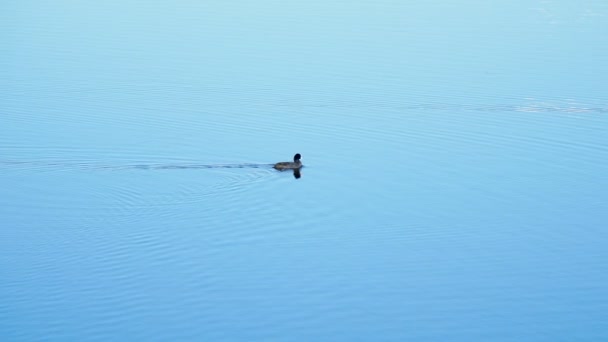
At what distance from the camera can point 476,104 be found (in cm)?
2519

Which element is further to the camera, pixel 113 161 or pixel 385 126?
pixel 385 126

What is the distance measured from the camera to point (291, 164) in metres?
20.4

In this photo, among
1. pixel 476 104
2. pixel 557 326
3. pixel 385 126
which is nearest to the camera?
pixel 557 326

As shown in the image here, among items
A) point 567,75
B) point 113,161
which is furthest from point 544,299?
point 567,75

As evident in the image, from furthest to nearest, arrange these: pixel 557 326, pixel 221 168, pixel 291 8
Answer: pixel 291 8, pixel 221 168, pixel 557 326

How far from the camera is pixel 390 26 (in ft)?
108

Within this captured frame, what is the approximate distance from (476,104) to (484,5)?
12.1 m

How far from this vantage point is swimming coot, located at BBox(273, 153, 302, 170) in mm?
20297

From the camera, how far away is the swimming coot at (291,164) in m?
20.3

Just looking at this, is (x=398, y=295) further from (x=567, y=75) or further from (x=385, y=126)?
(x=567, y=75)

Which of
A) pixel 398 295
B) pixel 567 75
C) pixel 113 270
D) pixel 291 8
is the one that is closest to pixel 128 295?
pixel 113 270

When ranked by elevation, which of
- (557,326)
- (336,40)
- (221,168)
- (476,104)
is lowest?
(557,326)

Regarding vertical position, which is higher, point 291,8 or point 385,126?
point 291,8

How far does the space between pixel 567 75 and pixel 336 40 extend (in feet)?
21.2
